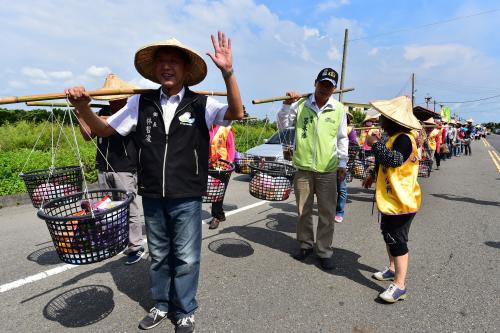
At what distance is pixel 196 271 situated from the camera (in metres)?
2.79

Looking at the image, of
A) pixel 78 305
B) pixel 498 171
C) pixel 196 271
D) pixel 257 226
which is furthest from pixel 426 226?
pixel 498 171

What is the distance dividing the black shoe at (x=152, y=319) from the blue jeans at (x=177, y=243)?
0.15 m

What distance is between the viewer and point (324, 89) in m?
3.86

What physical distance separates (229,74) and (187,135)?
57 centimetres

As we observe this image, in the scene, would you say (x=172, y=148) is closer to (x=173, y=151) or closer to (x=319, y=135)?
(x=173, y=151)

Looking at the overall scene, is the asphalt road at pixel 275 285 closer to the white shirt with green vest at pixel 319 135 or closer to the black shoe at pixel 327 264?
the black shoe at pixel 327 264

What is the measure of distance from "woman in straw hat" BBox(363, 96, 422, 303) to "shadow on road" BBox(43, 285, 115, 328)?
8.57 feet

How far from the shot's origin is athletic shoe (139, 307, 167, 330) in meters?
2.76

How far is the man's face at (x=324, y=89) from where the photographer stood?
380 centimetres

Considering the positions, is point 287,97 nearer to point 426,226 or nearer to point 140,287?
point 140,287

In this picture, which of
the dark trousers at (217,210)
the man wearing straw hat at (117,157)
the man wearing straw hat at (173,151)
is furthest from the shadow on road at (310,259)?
the man wearing straw hat at (173,151)

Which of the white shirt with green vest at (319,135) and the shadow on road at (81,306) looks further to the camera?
the white shirt with green vest at (319,135)

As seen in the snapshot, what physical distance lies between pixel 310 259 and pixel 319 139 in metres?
1.52


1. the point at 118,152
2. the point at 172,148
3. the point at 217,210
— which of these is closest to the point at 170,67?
the point at 172,148
